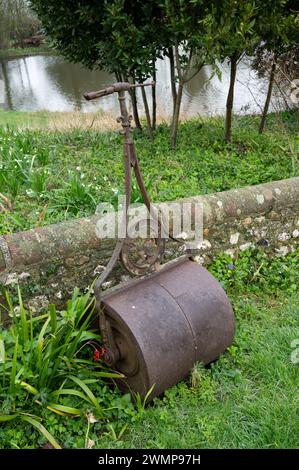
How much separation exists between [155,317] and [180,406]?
2.01 ft

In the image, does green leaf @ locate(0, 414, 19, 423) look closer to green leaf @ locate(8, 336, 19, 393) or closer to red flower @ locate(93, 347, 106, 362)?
green leaf @ locate(8, 336, 19, 393)

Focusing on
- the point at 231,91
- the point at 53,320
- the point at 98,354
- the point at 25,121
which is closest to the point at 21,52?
the point at 25,121

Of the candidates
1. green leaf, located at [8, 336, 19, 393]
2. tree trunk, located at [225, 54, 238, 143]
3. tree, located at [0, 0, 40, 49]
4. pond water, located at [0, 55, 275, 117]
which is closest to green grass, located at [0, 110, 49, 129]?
pond water, located at [0, 55, 275, 117]

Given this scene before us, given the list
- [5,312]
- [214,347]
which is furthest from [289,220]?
[5,312]

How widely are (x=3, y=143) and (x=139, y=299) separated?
10.7 feet

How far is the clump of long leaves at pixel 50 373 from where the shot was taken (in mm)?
2510

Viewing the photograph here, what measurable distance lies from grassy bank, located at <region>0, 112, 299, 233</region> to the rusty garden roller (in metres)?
1.01

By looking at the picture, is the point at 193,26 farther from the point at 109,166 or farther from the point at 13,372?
the point at 13,372

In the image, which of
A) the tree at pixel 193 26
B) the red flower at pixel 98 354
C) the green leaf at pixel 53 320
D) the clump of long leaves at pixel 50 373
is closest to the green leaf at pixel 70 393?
the clump of long leaves at pixel 50 373

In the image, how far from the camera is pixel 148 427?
8.66 feet

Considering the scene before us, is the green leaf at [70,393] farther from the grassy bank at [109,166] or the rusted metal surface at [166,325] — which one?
the grassy bank at [109,166]

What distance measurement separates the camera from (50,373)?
2652 millimetres

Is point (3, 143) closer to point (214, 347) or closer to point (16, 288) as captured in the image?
point (16, 288)

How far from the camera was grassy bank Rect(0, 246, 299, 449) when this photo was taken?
2.50 m
